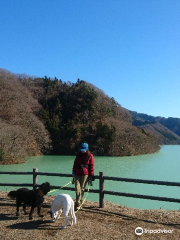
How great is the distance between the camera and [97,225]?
5.43 metres

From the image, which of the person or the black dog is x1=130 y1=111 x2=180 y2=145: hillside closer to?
the person

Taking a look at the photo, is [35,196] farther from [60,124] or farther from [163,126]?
[163,126]

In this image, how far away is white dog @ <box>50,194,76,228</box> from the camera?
5160mm

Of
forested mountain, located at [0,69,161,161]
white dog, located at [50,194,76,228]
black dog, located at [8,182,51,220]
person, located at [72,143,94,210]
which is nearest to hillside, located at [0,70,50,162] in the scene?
forested mountain, located at [0,69,161,161]

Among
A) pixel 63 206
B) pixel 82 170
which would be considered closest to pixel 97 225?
pixel 63 206

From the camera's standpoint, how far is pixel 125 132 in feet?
137

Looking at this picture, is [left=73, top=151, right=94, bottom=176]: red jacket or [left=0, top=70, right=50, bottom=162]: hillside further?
[left=0, top=70, right=50, bottom=162]: hillside

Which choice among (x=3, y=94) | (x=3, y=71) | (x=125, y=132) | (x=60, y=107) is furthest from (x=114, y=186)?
(x=3, y=71)

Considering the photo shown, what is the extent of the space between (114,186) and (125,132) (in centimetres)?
2958

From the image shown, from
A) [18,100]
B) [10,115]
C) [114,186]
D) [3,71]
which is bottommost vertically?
[114,186]

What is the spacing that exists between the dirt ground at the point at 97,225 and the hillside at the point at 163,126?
2895 inches

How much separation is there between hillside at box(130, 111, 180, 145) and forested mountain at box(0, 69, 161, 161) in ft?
116

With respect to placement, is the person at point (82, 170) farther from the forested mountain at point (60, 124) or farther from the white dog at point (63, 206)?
the forested mountain at point (60, 124)

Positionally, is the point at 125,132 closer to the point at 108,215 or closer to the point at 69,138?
the point at 69,138
